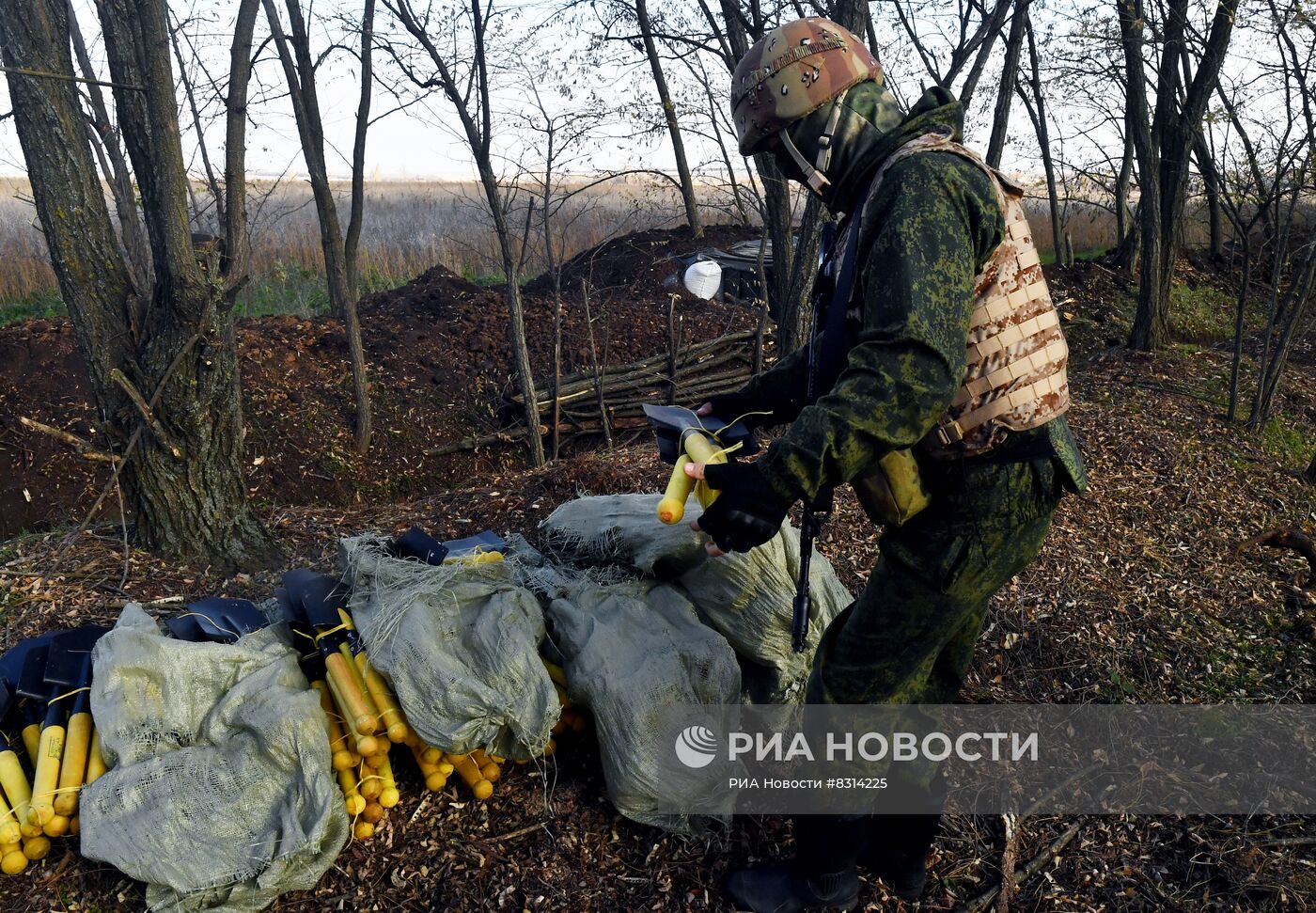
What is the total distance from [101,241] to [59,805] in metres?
2.40

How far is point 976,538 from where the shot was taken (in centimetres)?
215

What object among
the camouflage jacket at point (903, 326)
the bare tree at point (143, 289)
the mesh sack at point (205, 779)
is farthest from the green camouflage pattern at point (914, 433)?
the bare tree at point (143, 289)

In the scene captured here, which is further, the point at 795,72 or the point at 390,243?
the point at 390,243

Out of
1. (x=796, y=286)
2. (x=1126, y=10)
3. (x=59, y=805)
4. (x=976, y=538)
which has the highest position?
(x=1126, y=10)

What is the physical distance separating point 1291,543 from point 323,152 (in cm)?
683

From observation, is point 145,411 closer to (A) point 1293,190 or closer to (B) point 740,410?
(B) point 740,410

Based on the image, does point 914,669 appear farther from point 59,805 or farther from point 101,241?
point 101,241

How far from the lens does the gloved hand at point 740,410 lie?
104 inches

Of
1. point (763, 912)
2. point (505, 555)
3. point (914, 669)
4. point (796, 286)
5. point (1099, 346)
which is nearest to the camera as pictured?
point (914, 669)

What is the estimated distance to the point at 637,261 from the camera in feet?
41.7

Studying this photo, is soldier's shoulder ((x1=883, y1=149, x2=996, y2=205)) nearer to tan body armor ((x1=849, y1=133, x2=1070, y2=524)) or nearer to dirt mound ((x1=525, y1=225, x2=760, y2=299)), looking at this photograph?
tan body armor ((x1=849, y1=133, x2=1070, y2=524))

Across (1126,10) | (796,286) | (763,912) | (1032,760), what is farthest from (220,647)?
(1126,10)

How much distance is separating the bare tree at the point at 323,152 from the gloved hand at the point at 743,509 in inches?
224

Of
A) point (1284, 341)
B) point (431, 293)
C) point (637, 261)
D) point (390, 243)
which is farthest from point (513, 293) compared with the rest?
point (390, 243)
